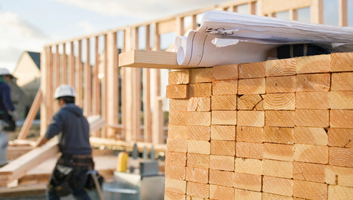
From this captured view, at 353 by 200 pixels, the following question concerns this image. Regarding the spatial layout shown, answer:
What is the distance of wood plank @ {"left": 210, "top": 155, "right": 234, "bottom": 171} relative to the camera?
2.12 metres

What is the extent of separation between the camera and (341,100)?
178 cm

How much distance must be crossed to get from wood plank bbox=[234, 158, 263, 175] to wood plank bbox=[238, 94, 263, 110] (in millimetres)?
292

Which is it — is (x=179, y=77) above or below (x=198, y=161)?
above

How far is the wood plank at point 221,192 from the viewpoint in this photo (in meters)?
2.13

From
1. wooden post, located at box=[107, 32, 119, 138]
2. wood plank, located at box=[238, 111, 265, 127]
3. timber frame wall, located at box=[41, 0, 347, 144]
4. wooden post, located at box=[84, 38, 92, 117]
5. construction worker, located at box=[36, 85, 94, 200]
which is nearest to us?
wood plank, located at box=[238, 111, 265, 127]

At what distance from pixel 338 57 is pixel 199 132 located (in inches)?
35.3

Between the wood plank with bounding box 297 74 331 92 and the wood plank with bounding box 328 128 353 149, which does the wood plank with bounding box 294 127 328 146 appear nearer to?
the wood plank with bounding box 328 128 353 149

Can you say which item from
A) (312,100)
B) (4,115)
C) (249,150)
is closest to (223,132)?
(249,150)

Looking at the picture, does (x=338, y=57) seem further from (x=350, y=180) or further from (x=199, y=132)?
(x=199, y=132)

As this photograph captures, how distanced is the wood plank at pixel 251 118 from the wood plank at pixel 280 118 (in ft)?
0.09

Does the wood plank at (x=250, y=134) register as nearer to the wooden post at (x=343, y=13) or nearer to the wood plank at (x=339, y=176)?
the wood plank at (x=339, y=176)

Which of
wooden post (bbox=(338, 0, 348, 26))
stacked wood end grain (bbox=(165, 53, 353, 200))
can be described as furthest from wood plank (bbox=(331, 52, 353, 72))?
wooden post (bbox=(338, 0, 348, 26))

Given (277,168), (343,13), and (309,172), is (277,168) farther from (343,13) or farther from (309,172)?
(343,13)

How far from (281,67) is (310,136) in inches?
15.2
